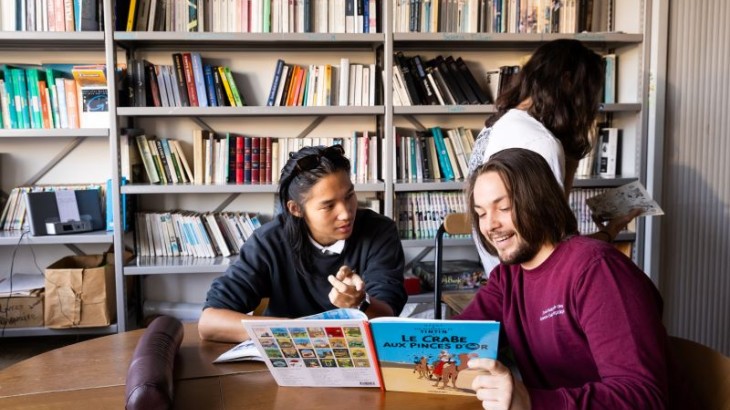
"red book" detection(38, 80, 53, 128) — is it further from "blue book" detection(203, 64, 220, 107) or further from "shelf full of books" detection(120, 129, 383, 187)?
"blue book" detection(203, 64, 220, 107)

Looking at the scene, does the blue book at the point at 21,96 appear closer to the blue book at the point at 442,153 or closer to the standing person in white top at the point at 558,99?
the blue book at the point at 442,153

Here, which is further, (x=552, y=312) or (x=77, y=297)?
(x=77, y=297)

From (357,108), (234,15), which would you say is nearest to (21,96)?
(234,15)

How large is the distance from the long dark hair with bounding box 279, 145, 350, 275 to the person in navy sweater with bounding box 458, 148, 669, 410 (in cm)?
47

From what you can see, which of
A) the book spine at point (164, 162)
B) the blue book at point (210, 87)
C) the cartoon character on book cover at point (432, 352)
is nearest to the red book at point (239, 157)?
the blue book at point (210, 87)

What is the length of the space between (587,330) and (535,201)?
11.4 inches

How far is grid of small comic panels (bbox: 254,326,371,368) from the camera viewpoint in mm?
1182

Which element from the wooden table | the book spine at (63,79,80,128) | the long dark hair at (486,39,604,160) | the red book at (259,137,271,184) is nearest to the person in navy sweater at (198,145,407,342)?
the wooden table

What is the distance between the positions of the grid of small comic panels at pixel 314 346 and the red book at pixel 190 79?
2288mm

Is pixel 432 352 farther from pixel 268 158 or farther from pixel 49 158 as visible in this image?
pixel 49 158

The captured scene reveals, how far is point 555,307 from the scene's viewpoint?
1262 mm

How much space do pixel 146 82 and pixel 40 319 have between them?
1274 mm

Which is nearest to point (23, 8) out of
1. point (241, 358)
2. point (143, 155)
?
point (143, 155)

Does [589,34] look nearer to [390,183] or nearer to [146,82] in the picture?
[390,183]
